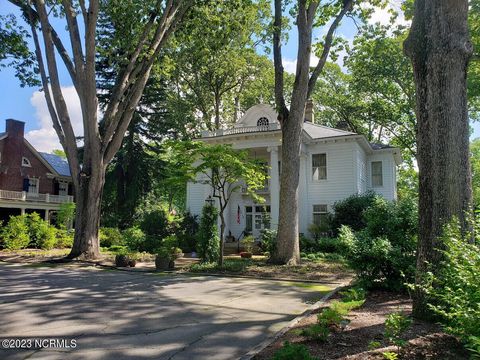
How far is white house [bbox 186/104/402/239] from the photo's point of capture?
23.3m

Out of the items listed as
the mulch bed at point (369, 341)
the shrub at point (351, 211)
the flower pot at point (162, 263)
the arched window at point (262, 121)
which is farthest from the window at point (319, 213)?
the mulch bed at point (369, 341)

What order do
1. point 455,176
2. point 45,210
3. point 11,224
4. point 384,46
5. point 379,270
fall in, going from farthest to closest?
1. point 45,210
2. point 11,224
3. point 384,46
4. point 379,270
5. point 455,176

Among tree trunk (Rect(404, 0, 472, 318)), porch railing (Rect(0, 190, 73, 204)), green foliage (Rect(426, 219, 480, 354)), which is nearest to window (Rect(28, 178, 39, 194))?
porch railing (Rect(0, 190, 73, 204))

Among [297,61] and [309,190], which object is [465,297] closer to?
[297,61]

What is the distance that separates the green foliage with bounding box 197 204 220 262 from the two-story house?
25673 mm

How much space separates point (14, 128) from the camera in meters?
34.6

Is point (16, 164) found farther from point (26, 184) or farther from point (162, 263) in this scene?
point (162, 263)

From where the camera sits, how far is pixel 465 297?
11.7ft

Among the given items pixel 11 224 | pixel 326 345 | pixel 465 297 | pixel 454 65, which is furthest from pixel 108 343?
pixel 11 224

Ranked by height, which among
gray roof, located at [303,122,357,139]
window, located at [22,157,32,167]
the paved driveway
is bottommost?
the paved driveway

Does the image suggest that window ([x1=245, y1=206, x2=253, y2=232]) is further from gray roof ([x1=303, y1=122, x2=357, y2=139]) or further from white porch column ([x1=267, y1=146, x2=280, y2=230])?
gray roof ([x1=303, y1=122, x2=357, y2=139])

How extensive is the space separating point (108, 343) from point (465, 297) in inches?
170

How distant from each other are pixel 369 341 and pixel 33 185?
38671mm

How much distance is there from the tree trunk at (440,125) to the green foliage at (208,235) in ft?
31.8
